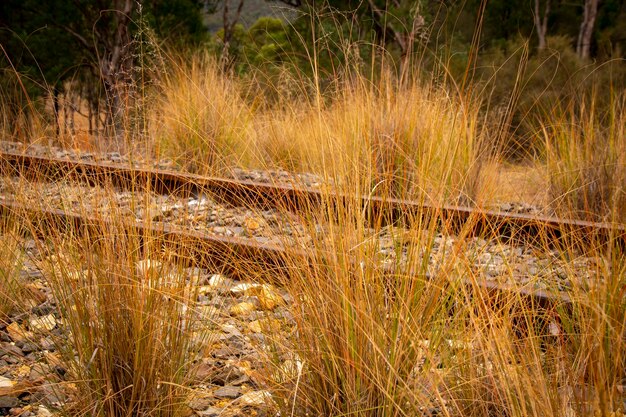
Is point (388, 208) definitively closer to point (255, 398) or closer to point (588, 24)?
point (255, 398)

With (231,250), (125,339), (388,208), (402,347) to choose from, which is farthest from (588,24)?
(125,339)

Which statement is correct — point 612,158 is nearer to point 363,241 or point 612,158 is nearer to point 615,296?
point 615,296

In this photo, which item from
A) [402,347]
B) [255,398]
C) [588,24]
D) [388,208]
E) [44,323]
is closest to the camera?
[402,347]

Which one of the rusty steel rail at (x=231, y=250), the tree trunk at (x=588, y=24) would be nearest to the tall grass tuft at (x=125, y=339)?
the rusty steel rail at (x=231, y=250)

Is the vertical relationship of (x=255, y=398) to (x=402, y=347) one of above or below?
below

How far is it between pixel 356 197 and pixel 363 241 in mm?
183

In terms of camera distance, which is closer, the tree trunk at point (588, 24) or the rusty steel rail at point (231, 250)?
the rusty steel rail at point (231, 250)

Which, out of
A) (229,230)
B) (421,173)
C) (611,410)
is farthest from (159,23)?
(611,410)

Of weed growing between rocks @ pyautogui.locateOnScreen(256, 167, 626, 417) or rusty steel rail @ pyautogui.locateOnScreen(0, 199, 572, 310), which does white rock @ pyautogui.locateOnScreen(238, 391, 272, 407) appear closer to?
weed growing between rocks @ pyautogui.locateOnScreen(256, 167, 626, 417)

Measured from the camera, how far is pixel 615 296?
2.02 meters

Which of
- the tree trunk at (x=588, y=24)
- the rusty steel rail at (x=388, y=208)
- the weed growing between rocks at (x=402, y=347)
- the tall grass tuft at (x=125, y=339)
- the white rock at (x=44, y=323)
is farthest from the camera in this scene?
the tree trunk at (x=588, y=24)

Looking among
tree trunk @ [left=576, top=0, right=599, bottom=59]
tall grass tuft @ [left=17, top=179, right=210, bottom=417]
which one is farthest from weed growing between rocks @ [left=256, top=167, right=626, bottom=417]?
tree trunk @ [left=576, top=0, right=599, bottom=59]

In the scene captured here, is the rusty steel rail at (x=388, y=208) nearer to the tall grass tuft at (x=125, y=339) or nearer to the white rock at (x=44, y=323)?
the tall grass tuft at (x=125, y=339)

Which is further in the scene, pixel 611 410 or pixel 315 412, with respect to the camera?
pixel 315 412
